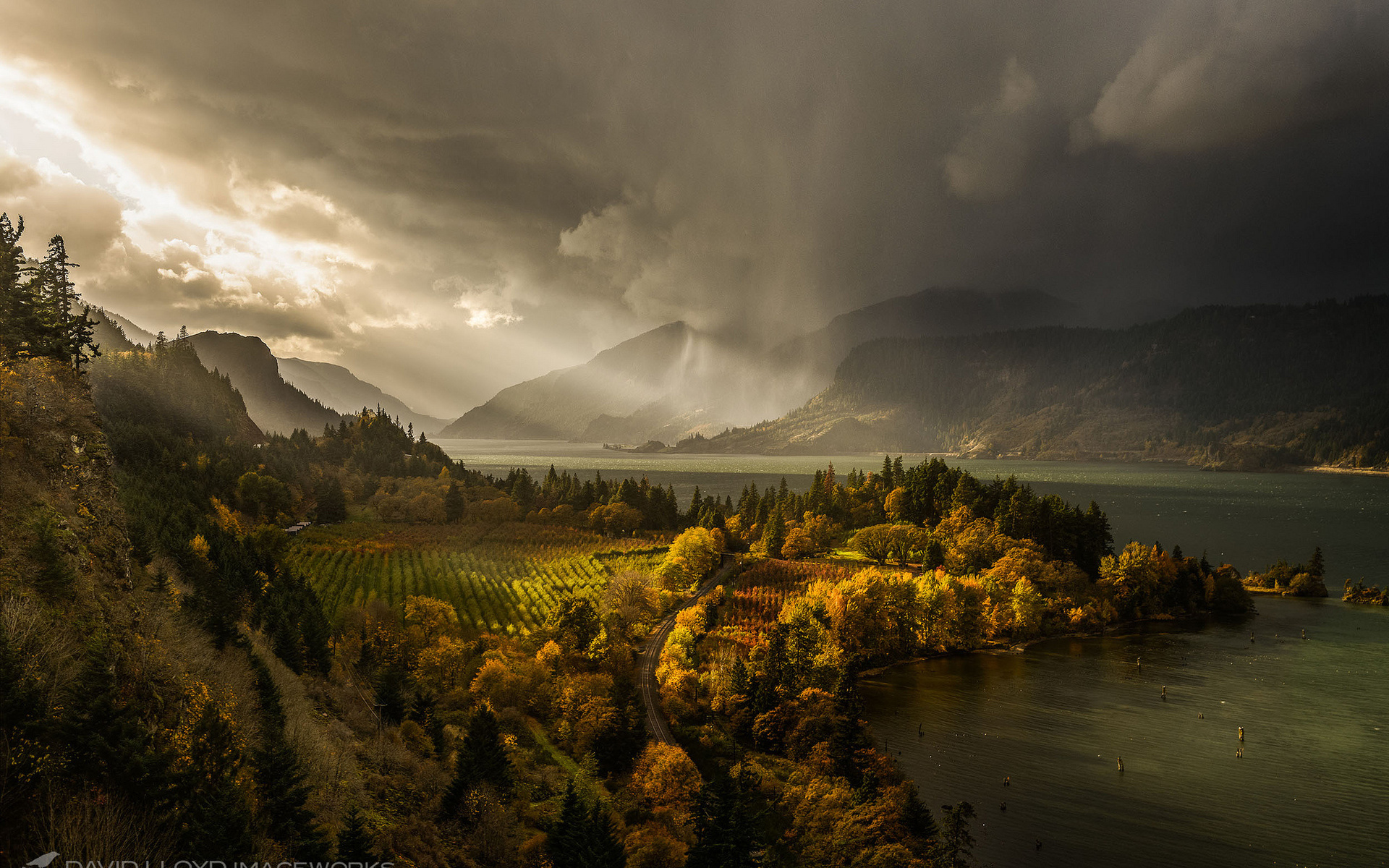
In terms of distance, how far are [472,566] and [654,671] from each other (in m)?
56.6

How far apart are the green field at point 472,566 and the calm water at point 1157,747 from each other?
176 ft

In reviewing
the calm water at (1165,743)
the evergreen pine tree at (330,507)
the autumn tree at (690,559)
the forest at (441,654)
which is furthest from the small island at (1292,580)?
the evergreen pine tree at (330,507)

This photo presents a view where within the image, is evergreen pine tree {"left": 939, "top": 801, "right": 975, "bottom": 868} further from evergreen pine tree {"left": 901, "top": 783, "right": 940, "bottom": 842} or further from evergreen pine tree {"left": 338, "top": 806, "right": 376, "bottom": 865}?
evergreen pine tree {"left": 338, "top": 806, "right": 376, "bottom": 865}

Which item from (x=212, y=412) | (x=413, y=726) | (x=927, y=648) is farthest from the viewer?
(x=212, y=412)

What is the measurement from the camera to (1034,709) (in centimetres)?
6831

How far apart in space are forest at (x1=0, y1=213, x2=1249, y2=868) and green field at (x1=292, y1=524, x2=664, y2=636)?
0.89 metres

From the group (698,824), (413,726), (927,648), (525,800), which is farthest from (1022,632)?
(413,726)

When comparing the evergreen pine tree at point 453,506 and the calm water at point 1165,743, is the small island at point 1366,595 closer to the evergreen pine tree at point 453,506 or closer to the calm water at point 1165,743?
the calm water at point 1165,743

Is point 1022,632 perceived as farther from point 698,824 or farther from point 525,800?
point 525,800

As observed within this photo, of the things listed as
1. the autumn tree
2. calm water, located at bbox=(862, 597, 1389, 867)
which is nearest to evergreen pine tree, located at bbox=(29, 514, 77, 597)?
calm water, located at bbox=(862, 597, 1389, 867)

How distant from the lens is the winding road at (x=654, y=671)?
59.8m

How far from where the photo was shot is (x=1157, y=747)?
60250 mm

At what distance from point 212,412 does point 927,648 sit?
19735 cm

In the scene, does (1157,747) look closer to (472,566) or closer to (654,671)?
(654,671)
